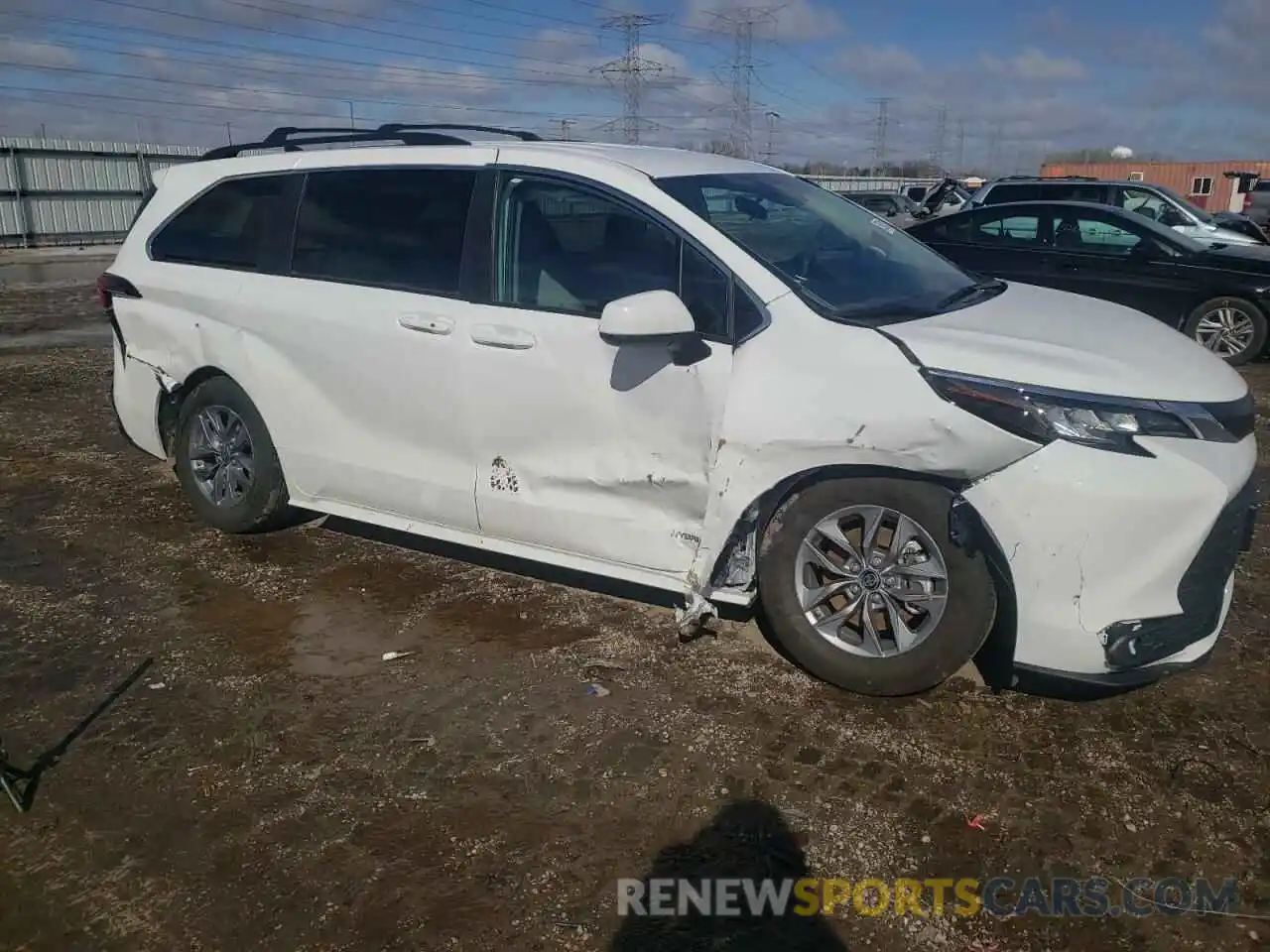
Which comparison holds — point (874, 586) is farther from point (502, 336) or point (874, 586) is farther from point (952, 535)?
point (502, 336)

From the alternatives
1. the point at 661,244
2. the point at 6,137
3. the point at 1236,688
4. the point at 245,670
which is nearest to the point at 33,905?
the point at 245,670

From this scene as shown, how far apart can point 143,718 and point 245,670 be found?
423 mm

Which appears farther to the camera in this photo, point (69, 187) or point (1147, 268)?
point (69, 187)

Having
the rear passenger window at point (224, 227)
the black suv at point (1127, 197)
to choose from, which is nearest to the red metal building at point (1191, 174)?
the black suv at point (1127, 197)

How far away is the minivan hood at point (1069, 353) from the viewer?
124 inches

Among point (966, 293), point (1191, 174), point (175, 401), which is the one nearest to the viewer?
point (966, 293)

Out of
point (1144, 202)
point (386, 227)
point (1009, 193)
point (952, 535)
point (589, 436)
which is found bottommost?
point (952, 535)

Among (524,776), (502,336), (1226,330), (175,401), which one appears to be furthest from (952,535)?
(1226,330)

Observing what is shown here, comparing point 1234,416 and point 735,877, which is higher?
point 1234,416

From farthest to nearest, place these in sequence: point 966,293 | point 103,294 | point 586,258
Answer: point 103,294, point 966,293, point 586,258

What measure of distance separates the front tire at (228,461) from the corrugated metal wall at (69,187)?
77.0ft

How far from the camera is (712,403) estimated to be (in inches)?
137

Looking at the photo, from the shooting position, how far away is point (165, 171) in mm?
5289

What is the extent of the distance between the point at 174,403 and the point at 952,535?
389 centimetres
